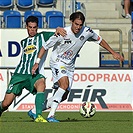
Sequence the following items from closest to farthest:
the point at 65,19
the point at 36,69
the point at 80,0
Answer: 1. the point at 36,69
2. the point at 65,19
3. the point at 80,0

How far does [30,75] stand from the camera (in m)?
10.0

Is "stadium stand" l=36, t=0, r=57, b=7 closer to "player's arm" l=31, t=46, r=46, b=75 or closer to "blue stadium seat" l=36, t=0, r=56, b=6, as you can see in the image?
"blue stadium seat" l=36, t=0, r=56, b=6

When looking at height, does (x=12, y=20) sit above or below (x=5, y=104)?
above

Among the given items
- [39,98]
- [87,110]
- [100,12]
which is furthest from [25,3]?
[39,98]

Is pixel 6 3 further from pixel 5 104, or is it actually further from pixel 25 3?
pixel 5 104

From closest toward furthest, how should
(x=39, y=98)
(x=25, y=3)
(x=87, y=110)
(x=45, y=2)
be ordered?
(x=39, y=98)
(x=87, y=110)
(x=25, y=3)
(x=45, y=2)

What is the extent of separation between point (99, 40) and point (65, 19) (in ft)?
28.6

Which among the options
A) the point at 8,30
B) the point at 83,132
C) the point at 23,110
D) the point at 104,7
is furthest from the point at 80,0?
the point at 83,132

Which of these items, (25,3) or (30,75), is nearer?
(30,75)

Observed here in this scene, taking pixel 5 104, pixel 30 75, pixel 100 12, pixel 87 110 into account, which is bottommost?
pixel 87 110

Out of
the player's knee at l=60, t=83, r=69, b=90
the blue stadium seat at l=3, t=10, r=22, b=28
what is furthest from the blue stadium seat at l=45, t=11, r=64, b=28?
the player's knee at l=60, t=83, r=69, b=90

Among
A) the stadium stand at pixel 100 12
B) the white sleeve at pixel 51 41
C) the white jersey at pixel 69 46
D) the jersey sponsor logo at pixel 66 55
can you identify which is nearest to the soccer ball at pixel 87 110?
the white jersey at pixel 69 46

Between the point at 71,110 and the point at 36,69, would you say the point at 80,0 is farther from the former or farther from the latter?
the point at 36,69

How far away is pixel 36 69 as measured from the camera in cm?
980
